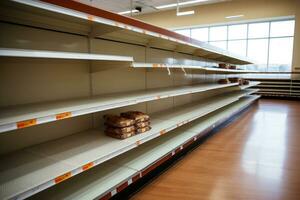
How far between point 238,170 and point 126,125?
149 cm

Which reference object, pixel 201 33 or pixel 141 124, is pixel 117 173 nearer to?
pixel 141 124

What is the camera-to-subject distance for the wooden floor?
79.5 inches

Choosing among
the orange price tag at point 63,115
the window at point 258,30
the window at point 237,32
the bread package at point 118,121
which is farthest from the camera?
the window at point 237,32

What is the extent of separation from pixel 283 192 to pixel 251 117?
11.6 ft

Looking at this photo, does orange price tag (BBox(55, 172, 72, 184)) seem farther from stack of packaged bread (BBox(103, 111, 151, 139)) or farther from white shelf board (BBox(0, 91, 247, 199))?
stack of packaged bread (BBox(103, 111, 151, 139))

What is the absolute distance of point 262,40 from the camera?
928cm

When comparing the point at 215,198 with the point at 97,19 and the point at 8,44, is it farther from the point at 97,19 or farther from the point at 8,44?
the point at 8,44

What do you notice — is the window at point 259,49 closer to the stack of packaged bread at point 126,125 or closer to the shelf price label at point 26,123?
the stack of packaged bread at point 126,125

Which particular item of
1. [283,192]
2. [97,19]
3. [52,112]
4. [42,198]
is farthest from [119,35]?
[283,192]

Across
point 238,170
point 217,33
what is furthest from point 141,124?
point 217,33

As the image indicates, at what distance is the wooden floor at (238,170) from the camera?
6.63 feet

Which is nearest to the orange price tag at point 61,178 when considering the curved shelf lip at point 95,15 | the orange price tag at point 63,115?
the orange price tag at point 63,115

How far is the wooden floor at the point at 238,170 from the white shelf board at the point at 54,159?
0.58 metres

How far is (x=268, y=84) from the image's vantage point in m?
8.77
